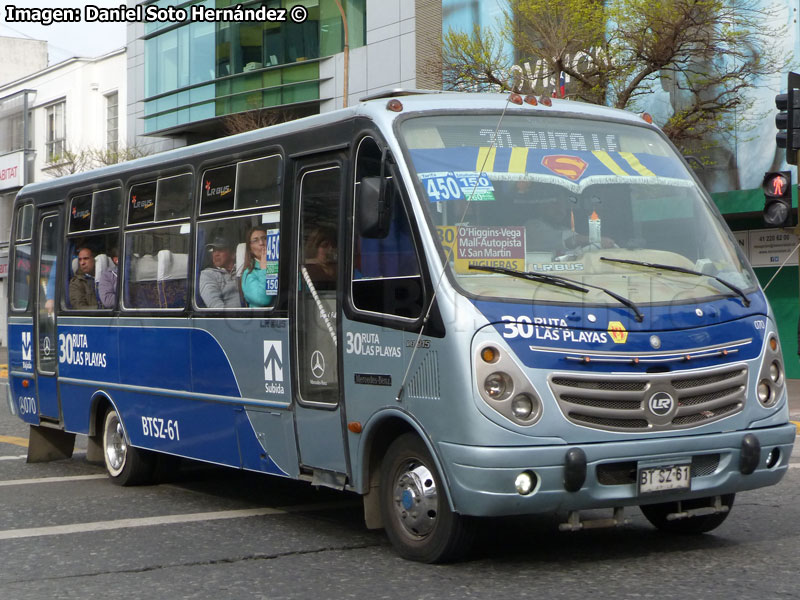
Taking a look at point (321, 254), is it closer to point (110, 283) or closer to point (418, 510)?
point (418, 510)

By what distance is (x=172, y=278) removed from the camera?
9789 millimetres

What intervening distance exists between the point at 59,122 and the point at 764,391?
139 ft

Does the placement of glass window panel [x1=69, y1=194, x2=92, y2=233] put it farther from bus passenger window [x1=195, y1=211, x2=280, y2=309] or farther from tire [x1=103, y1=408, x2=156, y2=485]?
bus passenger window [x1=195, y1=211, x2=280, y2=309]

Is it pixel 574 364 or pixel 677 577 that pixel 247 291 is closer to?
pixel 574 364

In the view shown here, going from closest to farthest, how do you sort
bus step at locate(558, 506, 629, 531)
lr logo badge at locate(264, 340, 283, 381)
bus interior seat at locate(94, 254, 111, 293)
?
1. bus step at locate(558, 506, 629, 531)
2. lr logo badge at locate(264, 340, 283, 381)
3. bus interior seat at locate(94, 254, 111, 293)

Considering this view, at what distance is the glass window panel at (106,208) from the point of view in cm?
1079

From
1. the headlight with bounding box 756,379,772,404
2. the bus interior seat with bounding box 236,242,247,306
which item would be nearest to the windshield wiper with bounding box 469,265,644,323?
the headlight with bounding box 756,379,772,404

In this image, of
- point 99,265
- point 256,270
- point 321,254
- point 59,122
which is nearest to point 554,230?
point 321,254

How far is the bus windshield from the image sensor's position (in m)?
6.74

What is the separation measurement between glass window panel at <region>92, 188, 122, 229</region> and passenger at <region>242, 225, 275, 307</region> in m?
2.57

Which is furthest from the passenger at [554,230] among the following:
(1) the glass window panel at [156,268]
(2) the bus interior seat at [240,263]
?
(1) the glass window panel at [156,268]

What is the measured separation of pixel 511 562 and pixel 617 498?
2.70 feet

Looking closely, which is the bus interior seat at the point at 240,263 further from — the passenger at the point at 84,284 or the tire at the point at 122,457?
the passenger at the point at 84,284

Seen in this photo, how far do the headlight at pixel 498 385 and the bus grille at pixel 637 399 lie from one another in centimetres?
23
